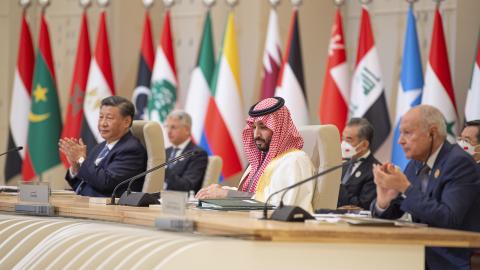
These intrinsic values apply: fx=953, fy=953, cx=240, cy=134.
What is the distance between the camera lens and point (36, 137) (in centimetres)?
1002

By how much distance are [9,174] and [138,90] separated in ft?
5.64

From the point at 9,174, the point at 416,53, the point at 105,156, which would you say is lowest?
the point at 9,174

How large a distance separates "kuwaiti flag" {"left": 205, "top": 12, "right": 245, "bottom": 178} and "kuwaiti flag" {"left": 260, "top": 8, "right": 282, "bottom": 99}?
11.9 inches

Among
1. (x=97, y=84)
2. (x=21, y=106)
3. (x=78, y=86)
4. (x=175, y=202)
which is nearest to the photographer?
(x=175, y=202)

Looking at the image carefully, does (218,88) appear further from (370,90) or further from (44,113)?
(44,113)

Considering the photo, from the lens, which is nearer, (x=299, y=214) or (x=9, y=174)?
(x=299, y=214)

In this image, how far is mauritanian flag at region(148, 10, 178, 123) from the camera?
9.58 m

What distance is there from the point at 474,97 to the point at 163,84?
3.28m

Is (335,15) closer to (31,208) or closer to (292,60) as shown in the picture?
(292,60)

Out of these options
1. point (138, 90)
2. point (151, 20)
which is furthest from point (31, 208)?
point (151, 20)

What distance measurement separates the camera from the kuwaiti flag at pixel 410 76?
8336 mm

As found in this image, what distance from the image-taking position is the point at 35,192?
493 cm

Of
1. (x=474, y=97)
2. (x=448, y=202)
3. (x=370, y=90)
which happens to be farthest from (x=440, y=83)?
(x=448, y=202)

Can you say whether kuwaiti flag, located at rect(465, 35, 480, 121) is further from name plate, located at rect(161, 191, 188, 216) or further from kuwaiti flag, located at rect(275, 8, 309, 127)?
name plate, located at rect(161, 191, 188, 216)
